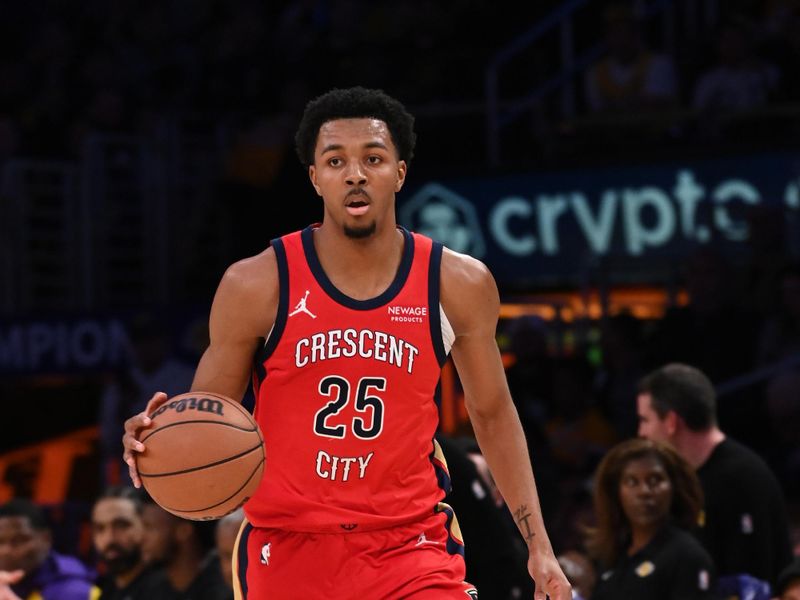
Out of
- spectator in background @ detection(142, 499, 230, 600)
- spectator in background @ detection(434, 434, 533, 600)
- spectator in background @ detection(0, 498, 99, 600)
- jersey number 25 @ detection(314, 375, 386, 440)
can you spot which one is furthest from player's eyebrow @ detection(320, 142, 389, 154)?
spectator in background @ detection(0, 498, 99, 600)

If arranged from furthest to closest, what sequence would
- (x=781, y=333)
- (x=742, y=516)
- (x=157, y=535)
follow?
(x=781, y=333), (x=157, y=535), (x=742, y=516)

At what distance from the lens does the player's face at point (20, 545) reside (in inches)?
311

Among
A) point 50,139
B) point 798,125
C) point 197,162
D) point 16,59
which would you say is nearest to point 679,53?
point 798,125

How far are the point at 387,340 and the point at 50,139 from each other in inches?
410

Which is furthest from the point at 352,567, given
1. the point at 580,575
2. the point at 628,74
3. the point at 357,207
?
the point at 628,74

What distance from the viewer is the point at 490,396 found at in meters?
4.68

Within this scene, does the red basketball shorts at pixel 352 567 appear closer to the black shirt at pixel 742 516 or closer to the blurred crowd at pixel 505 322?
the blurred crowd at pixel 505 322

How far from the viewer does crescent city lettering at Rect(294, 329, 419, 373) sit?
4359 millimetres

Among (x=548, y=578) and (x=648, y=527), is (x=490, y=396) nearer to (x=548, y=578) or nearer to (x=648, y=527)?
(x=548, y=578)

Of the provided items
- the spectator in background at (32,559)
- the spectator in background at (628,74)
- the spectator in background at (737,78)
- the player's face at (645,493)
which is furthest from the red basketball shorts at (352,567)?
the spectator in background at (628,74)

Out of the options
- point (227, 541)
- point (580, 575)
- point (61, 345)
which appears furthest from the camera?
point (61, 345)

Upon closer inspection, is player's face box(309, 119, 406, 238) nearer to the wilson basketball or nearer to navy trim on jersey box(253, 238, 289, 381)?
navy trim on jersey box(253, 238, 289, 381)

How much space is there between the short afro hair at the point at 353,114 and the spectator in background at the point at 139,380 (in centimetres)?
628

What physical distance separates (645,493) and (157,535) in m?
2.58
